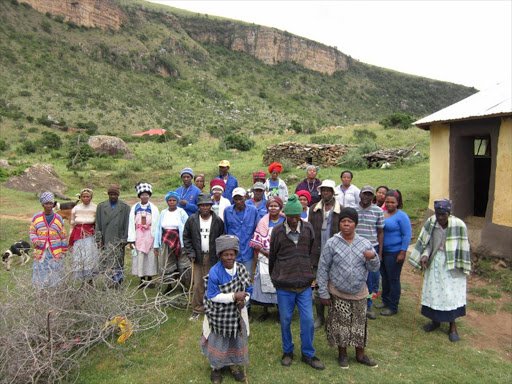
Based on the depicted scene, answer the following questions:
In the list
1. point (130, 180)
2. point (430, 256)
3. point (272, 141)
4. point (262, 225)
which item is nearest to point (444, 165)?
point (430, 256)

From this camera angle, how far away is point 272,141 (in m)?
23.3

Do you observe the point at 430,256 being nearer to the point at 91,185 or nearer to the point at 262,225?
the point at 262,225

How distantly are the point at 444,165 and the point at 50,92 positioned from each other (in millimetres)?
35066

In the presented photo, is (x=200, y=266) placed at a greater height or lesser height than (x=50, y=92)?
lesser

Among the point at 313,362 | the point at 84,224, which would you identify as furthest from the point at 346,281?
the point at 84,224

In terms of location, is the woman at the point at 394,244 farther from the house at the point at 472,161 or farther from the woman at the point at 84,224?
the woman at the point at 84,224

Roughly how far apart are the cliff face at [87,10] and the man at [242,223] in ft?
175

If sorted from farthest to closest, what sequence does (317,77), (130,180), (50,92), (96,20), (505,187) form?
(317,77), (96,20), (50,92), (130,180), (505,187)

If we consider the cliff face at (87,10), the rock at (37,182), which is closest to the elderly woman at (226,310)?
the rock at (37,182)

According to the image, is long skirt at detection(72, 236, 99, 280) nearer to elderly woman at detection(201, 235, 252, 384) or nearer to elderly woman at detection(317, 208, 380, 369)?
elderly woman at detection(201, 235, 252, 384)

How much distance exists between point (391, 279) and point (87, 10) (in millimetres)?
56666

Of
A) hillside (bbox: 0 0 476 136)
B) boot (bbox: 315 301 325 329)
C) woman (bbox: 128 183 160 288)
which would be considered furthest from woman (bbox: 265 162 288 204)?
hillside (bbox: 0 0 476 136)

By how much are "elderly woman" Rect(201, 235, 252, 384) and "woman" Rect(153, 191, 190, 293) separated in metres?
1.88

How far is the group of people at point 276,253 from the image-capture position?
356 centimetres
